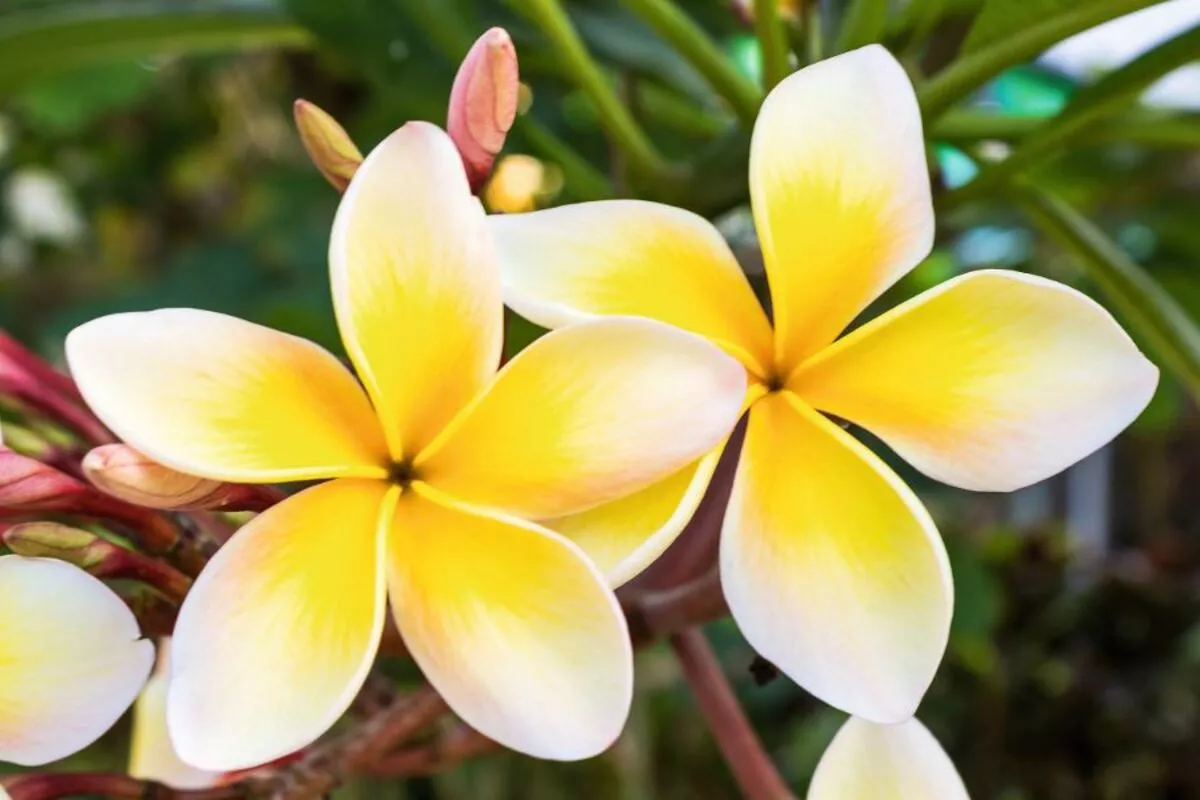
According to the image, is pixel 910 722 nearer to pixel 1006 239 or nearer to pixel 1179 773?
pixel 1006 239

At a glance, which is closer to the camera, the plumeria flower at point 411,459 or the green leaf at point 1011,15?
the plumeria flower at point 411,459

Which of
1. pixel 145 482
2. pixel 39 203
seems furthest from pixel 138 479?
pixel 39 203

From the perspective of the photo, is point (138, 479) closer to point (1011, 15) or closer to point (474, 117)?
point (474, 117)

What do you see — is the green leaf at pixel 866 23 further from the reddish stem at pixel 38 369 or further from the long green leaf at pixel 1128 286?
the reddish stem at pixel 38 369

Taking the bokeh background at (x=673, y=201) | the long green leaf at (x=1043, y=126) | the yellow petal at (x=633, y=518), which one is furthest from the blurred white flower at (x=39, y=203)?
the yellow petal at (x=633, y=518)

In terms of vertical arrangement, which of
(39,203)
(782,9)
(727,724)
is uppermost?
(782,9)

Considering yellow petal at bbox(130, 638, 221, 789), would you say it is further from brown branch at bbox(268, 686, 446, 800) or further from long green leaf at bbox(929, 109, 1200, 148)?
long green leaf at bbox(929, 109, 1200, 148)

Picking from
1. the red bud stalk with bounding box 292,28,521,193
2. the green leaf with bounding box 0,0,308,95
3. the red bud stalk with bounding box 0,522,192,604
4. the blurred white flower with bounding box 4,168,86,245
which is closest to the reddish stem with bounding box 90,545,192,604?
the red bud stalk with bounding box 0,522,192,604
